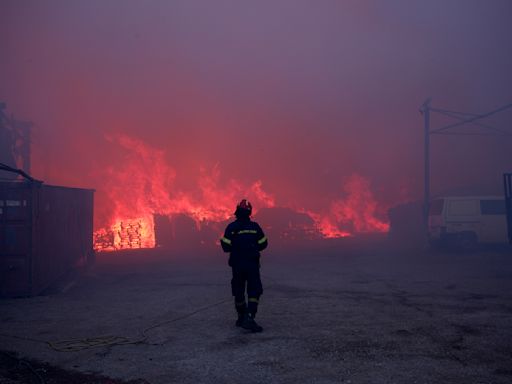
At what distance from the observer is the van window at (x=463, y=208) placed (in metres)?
16.3

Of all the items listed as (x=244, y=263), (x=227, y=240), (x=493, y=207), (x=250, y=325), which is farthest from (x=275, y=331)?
(x=493, y=207)

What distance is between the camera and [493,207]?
16.2m

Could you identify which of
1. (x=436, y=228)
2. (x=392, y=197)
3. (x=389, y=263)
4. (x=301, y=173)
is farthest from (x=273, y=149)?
(x=389, y=263)

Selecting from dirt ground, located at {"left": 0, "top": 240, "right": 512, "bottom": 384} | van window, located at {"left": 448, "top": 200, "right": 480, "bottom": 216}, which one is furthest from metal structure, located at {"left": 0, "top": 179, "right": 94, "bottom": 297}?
van window, located at {"left": 448, "top": 200, "right": 480, "bottom": 216}

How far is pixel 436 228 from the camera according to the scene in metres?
16.8

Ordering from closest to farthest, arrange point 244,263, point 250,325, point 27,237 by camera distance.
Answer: point 250,325 → point 244,263 → point 27,237

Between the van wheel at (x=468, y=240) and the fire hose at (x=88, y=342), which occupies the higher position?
the van wheel at (x=468, y=240)

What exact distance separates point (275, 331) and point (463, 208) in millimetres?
12778

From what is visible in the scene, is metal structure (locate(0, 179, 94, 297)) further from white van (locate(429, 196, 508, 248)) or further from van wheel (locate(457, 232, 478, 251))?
van wheel (locate(457, 232, 478, 251))

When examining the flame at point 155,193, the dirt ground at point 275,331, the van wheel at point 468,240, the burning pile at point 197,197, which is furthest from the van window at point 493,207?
the flame at point 155,193

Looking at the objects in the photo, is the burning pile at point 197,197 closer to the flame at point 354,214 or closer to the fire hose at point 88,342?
the flame at point 354,214

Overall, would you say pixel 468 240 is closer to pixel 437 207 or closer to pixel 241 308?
pixel 437 207

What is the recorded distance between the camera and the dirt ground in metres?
4.52

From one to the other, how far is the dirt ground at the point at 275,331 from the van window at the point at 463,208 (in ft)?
15.9
